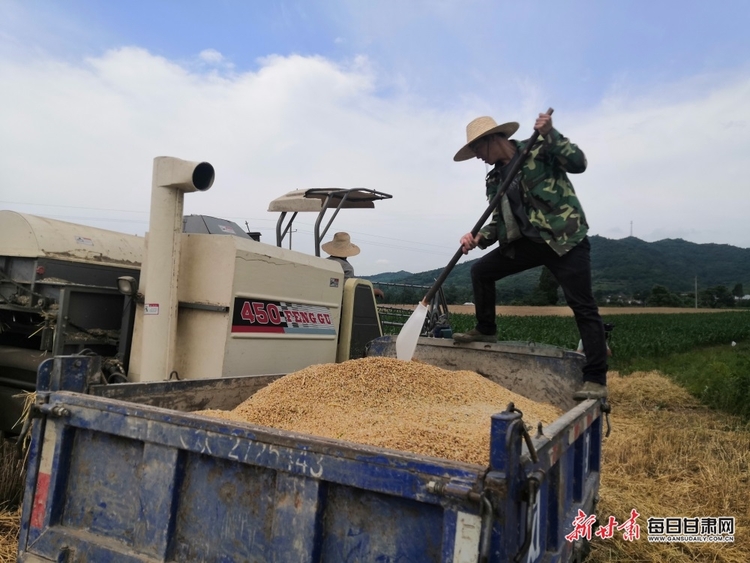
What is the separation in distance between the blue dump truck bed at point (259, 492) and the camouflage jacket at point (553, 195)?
4.69 ft

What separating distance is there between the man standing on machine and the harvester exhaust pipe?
5.64ft

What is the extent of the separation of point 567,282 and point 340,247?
A: 284cm

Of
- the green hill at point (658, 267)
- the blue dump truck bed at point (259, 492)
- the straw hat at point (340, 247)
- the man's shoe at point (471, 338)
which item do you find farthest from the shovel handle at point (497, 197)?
the green hill at point (658, 267)

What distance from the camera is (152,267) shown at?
3.28 metres

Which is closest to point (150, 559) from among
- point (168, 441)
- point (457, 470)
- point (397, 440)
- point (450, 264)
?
point (168, 441)

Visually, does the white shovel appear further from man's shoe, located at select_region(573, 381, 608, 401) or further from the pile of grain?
man's shoe, located at select_region(573, 381, 608, 401)

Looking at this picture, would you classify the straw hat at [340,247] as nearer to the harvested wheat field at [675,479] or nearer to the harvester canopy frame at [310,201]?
the harvester canopy frame at [310,201]

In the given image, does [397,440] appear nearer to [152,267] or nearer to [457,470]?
[457,470]

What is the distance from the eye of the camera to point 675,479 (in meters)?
4.47

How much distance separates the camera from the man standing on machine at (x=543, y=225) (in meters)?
3.34

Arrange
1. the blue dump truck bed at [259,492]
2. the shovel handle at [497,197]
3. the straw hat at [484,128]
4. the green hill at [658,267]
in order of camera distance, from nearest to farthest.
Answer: the blue dump truck bed at [259,492] < the shovel handle at [497,197] < the straw hat at [484,128] < the green hill at [658,267]

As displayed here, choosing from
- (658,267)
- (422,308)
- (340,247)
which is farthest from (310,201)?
(658,267)

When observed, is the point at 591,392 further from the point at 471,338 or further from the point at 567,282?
the point at 471,338

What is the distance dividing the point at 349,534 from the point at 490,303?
272 cm
